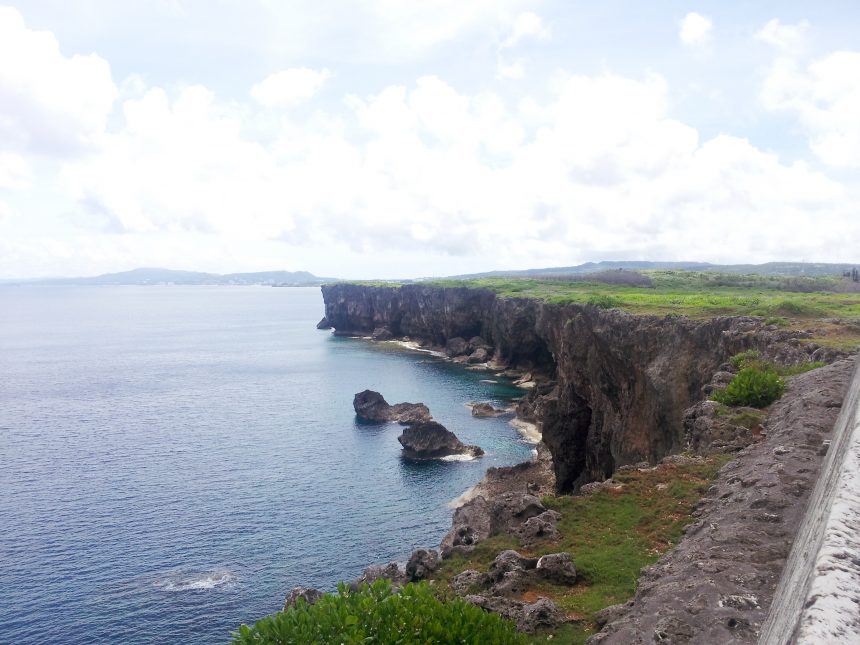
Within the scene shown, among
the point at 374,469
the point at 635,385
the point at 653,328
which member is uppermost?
the point at 653,328

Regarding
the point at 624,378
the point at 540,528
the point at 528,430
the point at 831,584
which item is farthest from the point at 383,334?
the point at 831,584

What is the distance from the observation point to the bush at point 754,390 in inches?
952

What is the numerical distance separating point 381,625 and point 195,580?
34445 mm

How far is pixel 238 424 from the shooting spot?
254ft

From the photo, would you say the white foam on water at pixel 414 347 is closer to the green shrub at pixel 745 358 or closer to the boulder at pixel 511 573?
the green shrub at pixel 745 358

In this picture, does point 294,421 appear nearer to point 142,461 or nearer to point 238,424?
point 238,424

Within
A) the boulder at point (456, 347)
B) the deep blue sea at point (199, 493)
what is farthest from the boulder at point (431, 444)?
the boulder at point (456, 347)

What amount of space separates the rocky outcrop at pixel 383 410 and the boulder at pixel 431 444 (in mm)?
12799

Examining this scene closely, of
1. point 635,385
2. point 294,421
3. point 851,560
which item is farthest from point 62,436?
point 851,560

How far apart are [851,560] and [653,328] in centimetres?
4066

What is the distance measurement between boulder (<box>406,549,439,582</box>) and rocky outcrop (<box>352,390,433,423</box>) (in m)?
57.8

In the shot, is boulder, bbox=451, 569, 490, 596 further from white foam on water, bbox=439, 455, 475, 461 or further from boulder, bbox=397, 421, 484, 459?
boulder, bbox=397, 421, 484, 459

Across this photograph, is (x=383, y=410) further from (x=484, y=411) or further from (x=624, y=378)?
(x=624, y=378)

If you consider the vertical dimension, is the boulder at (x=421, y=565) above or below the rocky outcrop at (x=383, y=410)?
above
